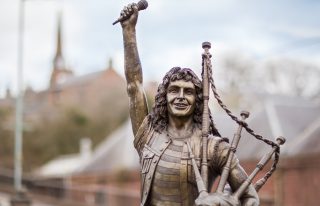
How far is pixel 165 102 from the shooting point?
5.47 metres

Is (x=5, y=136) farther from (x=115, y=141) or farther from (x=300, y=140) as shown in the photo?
(x=300, y=140)

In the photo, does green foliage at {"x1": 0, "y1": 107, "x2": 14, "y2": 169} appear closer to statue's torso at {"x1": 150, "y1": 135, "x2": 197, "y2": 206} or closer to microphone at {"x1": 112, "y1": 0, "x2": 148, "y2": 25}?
microphone at {"x1": 112, "y1": 0, "x2": 148, "y2": 25}

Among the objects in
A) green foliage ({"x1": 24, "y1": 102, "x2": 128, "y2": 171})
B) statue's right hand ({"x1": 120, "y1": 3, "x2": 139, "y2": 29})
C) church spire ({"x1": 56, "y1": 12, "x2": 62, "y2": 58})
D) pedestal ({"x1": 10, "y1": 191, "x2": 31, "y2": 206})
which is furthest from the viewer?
church spire ({"x1": 56, "y1": 12, "x2": 62, "y2": 58})

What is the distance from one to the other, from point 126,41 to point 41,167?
5230 centimetres

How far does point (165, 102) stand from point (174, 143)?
1.08 feet

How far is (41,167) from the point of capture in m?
56.9

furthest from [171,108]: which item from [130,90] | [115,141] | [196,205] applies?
[115,141]

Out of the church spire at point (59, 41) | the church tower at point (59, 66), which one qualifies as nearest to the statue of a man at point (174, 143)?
the church tower at point (59, 66)

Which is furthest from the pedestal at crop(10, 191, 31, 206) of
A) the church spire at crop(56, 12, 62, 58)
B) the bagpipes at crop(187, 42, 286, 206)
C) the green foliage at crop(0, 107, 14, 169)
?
the church spire at crop(56, 12, 62, 58)

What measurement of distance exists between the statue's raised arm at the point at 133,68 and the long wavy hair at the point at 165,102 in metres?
0.15

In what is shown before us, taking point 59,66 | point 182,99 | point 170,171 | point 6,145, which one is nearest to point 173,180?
point 170,171

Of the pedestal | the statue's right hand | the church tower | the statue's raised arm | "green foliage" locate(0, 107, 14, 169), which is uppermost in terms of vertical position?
the church tower

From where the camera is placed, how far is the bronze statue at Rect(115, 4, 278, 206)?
5184mm

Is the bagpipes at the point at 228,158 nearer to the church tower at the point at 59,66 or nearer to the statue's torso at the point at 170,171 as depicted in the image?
the statue's torso at the point at 170,171
